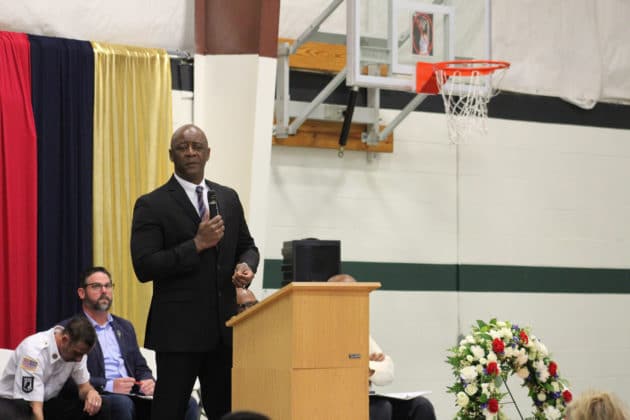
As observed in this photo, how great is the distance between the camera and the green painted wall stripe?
846 centimetres

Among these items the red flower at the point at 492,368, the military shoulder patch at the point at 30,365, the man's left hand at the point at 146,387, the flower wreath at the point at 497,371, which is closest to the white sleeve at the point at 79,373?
the military shoulder patch at the point at 30,365

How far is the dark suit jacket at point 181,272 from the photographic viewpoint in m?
4.17

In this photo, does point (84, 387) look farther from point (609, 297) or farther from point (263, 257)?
point (609, 297)

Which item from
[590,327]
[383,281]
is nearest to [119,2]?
[383,281]

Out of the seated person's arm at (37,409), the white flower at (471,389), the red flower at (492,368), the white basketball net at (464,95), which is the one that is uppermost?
the white basketball net at (464,95)

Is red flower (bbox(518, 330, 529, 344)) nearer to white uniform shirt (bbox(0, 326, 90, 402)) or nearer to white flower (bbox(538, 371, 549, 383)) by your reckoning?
white flower (bbox(538, 371, 549, 383))

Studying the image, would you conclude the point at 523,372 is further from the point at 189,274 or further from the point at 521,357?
the point at 189,274

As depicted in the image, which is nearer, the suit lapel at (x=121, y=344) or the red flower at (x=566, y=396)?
the red flower at (x=566, y=396)

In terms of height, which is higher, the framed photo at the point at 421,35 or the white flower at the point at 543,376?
the framed photo at the point at 421,35

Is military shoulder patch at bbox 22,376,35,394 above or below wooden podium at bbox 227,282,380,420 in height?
below

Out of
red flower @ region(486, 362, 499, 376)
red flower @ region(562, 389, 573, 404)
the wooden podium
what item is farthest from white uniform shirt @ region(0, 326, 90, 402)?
red flower @ region(562, 389, 573, 404)

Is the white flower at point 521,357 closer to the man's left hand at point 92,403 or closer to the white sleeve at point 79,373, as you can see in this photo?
the man's left hand at point 92,403

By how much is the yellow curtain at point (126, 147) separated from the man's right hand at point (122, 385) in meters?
1.10

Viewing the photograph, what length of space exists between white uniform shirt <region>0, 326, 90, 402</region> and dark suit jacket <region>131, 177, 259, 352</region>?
174cm
